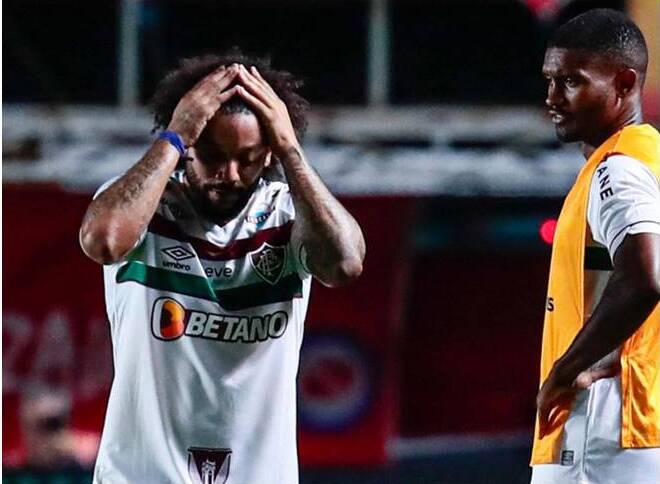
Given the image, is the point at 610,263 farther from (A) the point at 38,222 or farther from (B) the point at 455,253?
(B) the point at 455,253

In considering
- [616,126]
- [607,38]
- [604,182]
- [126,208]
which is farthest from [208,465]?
[607,38]

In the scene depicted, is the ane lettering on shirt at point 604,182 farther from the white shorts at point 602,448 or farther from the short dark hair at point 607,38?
the white shorts at point 602,448

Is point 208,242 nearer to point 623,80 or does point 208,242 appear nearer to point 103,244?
point 103,244

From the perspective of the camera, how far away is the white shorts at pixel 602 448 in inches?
171

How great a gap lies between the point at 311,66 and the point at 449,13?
3.66 ft

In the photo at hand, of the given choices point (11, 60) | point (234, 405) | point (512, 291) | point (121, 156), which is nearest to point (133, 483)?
point (234, 405)

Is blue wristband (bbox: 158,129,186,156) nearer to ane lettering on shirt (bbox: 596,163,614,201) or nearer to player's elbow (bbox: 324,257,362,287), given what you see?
player's elbow (bbox: 324,257,362,287)

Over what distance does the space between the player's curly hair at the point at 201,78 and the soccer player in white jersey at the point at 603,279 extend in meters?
0.67

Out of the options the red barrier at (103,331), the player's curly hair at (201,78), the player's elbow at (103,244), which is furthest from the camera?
the red barrier at (103,331)

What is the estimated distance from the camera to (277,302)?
13.6ft

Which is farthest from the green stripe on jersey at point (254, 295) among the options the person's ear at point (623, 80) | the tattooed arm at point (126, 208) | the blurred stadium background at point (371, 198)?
the blurred stadium background at point (371, 198)

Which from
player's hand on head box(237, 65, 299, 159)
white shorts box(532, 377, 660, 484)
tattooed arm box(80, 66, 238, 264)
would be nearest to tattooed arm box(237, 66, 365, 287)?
player's hand on head box(237, 65, 299, 159)

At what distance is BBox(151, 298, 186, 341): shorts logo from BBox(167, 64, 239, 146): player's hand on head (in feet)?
1.33

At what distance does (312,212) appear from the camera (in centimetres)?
410
